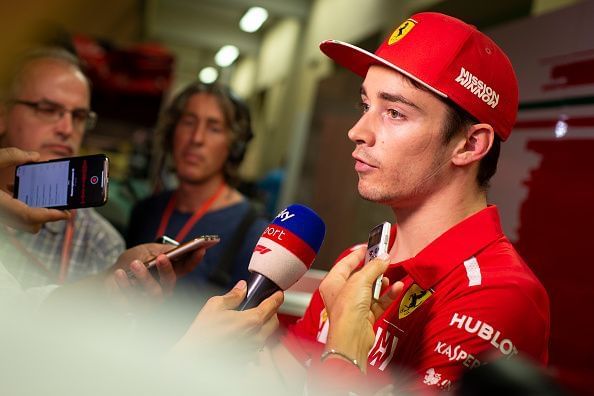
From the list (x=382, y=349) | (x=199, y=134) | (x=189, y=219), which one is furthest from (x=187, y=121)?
(x=382, y=349)

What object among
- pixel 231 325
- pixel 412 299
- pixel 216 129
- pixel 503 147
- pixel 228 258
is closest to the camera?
pixel 231 325

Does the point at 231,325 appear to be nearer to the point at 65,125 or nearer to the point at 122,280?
the point at 122,280

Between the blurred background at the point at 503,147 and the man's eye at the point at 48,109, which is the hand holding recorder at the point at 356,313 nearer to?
the blurred background at the point at 503,147

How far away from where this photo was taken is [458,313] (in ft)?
3.26

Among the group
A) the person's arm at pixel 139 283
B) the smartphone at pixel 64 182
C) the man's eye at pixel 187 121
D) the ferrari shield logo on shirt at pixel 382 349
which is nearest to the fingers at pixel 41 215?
the smartphone at pixel 64 182

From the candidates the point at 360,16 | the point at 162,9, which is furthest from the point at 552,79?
the point at 162,9

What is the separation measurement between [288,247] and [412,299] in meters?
0.25

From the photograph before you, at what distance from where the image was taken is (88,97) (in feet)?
4.21

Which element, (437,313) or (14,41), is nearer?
(14,41)

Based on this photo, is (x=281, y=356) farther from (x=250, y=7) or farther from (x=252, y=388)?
(x=250, y=7)

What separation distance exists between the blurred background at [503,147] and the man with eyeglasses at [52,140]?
68 mm

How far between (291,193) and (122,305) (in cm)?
423

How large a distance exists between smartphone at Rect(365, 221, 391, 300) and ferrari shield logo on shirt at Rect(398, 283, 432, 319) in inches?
5.5

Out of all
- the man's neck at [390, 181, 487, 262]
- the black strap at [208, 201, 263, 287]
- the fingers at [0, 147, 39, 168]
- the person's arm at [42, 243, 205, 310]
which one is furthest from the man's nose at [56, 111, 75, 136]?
the man's neck at [390, 181, 487, 262]
